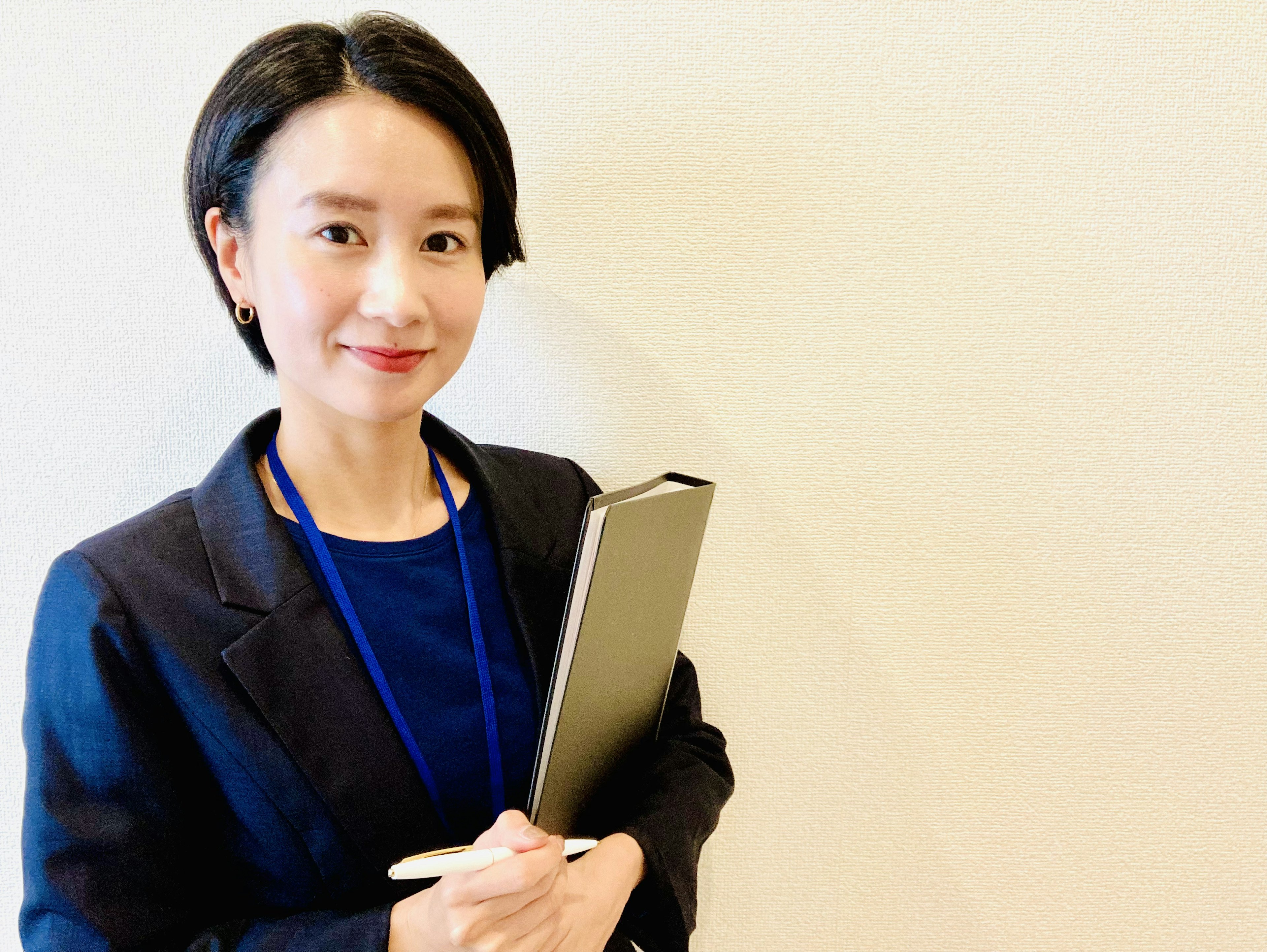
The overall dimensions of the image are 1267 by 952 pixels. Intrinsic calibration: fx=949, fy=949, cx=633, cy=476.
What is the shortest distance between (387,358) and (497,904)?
0.41m

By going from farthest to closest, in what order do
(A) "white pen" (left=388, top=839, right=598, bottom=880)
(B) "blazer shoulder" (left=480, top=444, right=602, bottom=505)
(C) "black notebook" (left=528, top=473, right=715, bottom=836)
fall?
(B) "blazer shoulder" (left=480, top=444, right=602, bottom=505) < (C) "black notebook" (left=528, top=473, right=715, bottom=836) < (A) "white pen" (left=388, top=839, right=598, bottom=880)

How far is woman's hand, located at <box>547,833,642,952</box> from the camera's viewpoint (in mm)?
740

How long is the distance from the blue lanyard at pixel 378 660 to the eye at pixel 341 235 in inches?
8.5

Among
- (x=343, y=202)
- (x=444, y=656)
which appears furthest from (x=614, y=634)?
(x=343, y=202)

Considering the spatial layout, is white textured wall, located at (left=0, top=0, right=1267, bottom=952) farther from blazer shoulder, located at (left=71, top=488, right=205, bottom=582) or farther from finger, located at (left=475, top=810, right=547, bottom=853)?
finger, located at (left=475, top=810, right=547, bottom=853)

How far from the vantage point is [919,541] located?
3.49 feet

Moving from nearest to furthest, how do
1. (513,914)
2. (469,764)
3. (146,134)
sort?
(513,914) < (469,764) < (146,134)

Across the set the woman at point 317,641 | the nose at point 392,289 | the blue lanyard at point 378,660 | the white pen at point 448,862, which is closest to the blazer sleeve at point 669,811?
the woman at point 317,641

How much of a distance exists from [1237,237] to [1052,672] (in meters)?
0.52

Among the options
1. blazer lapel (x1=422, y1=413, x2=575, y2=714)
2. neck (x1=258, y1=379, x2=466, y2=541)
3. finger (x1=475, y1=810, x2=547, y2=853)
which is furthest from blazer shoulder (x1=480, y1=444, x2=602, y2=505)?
finger (x1=475, y1=810, x2=547, y2=853)

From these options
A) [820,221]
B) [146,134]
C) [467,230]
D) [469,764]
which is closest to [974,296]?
[820,221]

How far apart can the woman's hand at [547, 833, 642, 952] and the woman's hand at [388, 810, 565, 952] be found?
0.04 meters

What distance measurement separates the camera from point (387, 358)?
74 centimetres

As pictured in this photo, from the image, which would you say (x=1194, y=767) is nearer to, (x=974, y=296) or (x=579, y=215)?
(x=974, y=296)
